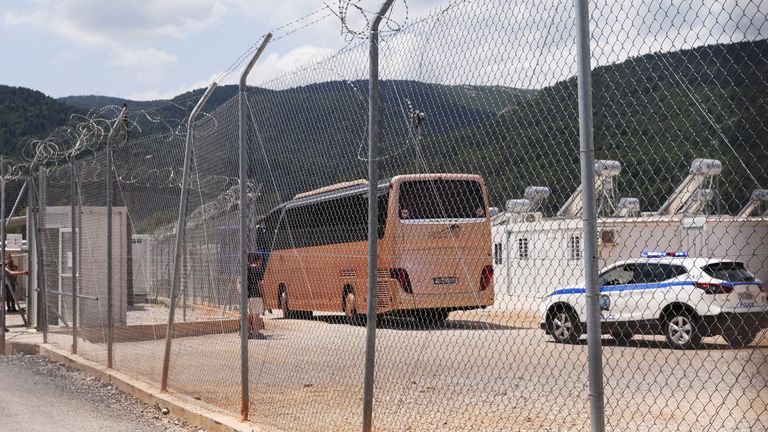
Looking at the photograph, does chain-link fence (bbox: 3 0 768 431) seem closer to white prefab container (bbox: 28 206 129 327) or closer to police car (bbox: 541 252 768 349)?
police car (bbox: 541 252 768 349)

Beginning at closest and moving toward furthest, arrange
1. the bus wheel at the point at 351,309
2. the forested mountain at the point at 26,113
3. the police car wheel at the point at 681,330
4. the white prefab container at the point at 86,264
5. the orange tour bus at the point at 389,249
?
the police car wheel at the point at 681,330 → the orange tour bus at the point at 389,249 → the bus wheel at the point at 351,309 → the white prefab container at the point at 86,264 → the forested mountain at the point at 26,113

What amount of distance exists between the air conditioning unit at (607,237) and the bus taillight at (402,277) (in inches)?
77.6

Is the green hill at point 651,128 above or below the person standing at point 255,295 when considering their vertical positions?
above

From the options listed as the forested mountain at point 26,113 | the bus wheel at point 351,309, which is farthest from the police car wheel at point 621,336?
the forested mountain at point 26,113

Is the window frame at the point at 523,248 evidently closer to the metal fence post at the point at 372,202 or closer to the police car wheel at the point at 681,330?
the police car wheel at the point at 681,330

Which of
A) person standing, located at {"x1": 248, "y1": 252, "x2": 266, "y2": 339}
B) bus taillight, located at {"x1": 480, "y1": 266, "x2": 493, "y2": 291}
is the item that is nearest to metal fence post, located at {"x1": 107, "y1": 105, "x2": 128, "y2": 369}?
person standing, located at {"x1": 248, "y1": 252, "x2": 266, "y2": 339}

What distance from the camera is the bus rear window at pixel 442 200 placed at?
5.09 meters

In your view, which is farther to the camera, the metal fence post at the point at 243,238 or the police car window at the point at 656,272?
the metal fence post at the point at 243,238

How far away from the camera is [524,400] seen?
29.7 feet

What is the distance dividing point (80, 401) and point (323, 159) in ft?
15.5

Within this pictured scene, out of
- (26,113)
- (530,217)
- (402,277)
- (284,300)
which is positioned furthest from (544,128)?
(26,113)

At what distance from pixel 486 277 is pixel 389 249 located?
3.65ft

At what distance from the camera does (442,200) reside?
5398mm

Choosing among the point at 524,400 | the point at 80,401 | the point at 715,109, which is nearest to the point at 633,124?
the point at 715,109
